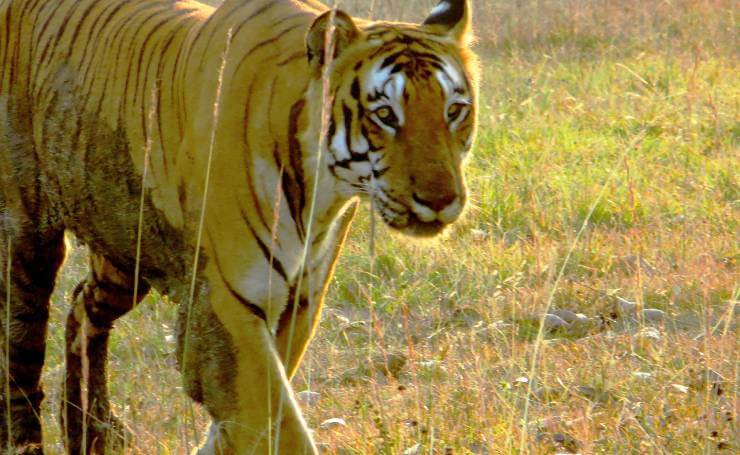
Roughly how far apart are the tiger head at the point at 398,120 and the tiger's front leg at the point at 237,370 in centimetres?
38

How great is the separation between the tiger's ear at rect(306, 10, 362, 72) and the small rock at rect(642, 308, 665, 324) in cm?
205

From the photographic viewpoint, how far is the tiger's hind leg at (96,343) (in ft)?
13.6

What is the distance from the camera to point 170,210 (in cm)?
340

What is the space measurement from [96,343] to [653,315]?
1917mm

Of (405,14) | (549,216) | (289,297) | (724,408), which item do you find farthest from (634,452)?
(405,14)

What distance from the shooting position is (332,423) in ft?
12.7

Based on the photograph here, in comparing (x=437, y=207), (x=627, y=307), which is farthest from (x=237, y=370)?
(x=627, y=307)

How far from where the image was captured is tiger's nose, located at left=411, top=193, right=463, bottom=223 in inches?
118

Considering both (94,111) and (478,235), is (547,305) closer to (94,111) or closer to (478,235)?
(94,111)

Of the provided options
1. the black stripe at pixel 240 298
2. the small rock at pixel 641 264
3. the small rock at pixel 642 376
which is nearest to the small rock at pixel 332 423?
the black stripe at pixel 240 298

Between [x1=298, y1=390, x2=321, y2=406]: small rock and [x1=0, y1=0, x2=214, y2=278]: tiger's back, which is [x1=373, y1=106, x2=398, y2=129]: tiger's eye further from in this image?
[x1=298, y1=390, x2=321, y2=406]: small rock

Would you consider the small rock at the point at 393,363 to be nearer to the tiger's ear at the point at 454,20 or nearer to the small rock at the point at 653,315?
the small rock at the point at 653,315

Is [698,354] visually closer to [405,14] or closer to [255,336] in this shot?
[255,336]

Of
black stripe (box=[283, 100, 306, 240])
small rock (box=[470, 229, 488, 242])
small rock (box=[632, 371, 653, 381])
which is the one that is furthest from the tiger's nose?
small rock (box=[470, 229, 488, 242])
